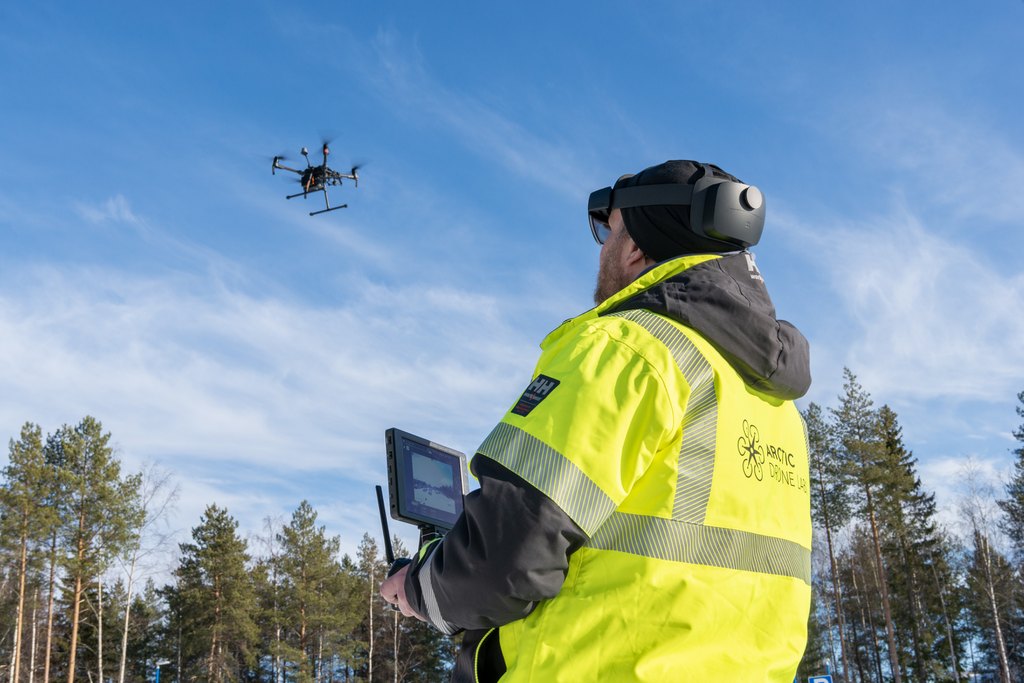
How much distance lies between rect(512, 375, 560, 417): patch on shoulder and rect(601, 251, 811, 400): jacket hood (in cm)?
28

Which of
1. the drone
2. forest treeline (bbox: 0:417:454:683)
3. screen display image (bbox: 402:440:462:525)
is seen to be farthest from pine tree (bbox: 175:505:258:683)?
screen display image (bbox: 402:440:462:525)

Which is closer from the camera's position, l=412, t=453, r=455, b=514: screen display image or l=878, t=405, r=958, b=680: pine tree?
l=412, t=453, r=455, b=514: screen display image

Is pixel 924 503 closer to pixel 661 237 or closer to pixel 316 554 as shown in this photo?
pixel 316 554

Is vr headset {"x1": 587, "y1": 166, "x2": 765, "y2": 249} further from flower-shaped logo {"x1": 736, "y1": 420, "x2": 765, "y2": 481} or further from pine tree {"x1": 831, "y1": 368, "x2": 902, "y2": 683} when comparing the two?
pine tree {"x1": 831, "y1": 368, "x2": 902, "y2": 683}

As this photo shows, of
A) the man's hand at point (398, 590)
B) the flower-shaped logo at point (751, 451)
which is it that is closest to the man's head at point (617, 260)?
the flower-shaped logo at point (751, 451)

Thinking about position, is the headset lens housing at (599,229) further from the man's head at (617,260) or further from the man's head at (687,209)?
the man's head at (687,209)

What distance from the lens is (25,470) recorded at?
124 ft

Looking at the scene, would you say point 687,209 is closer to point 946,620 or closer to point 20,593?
point 20,593

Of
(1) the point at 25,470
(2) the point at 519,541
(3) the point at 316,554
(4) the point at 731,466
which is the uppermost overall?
(1) the point at 25,470

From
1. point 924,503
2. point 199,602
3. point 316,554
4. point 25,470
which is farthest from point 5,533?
point 924,503

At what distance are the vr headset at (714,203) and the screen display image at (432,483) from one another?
1.13m

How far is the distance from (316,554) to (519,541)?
45495 millimetres

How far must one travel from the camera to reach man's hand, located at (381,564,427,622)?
1.93 m

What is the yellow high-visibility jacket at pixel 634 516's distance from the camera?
64.2 inches
